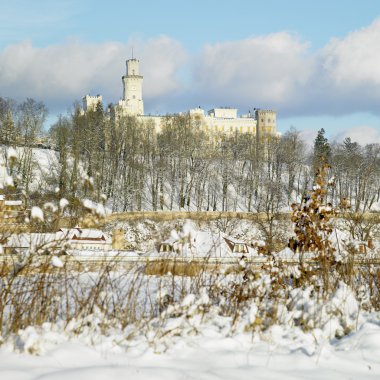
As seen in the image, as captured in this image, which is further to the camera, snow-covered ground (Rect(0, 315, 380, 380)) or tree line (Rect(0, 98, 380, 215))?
tree line (Rect(0, 98, 380, 215))

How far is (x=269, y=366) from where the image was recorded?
4141 millimetres

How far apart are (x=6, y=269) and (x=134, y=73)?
297 ft

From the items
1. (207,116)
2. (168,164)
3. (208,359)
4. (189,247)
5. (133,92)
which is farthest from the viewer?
(207,116)

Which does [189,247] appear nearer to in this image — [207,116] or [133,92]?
[133,92]

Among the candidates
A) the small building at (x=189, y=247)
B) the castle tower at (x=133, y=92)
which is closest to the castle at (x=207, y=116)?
the castle tower at (x=133, y=92)

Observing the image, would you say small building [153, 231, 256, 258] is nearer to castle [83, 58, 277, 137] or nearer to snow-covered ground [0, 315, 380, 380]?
snow-covered ground [0, 315, 380, 380]

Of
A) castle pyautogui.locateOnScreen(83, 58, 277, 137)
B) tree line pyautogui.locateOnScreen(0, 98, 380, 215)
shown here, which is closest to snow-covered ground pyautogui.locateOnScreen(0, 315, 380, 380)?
tree line pyautogui.locateOnScreen(0, 98, 380, 215)

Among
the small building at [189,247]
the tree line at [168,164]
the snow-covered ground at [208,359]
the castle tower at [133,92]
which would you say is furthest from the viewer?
the castle tower at [133,92]

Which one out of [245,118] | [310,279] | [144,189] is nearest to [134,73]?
[245,118]

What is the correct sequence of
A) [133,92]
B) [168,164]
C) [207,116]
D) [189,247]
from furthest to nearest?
[207,116] < [133,92] < [168,164] < [189,247]

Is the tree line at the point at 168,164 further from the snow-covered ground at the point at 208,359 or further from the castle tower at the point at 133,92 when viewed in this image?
the snow-covered ground at the point at 208,359

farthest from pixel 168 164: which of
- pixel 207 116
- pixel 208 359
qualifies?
pixel 208 359

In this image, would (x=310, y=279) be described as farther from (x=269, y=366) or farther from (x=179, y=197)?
(x=179, y=197)

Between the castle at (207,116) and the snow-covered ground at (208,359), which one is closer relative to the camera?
the snow-covered ground at (208,359)
